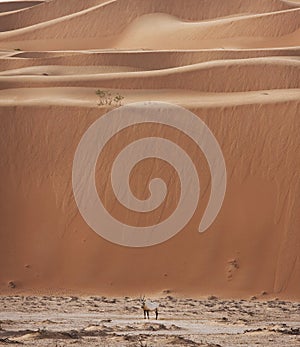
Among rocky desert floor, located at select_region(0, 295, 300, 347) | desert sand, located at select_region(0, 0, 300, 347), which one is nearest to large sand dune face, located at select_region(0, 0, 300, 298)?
desert sand, located at select_region(0, 0, 300, 347)

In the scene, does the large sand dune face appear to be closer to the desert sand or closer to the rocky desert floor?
the desert sand

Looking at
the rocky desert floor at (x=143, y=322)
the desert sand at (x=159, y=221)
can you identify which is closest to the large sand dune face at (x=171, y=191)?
the desert sand at (x=159, y=221)

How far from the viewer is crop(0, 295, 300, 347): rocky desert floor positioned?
12188 millimetres

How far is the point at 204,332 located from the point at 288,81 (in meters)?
11.5

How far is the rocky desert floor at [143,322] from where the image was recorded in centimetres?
1219

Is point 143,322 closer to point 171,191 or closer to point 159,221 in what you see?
point 159,221

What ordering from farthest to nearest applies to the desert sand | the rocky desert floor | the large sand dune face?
the large sand dune face < the desert sand < the rocky desert floor

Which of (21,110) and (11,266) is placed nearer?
(11,266)

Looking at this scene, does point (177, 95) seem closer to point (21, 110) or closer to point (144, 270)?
point (21, 110)

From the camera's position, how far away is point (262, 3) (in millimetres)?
46250

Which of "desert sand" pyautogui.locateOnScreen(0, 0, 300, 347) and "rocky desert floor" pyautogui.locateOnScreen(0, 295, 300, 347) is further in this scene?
"desert sand" pyautogui.locateOnScreen(0, 0, 300, 347)

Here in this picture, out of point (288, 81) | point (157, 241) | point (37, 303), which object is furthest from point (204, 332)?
point (288, 81)

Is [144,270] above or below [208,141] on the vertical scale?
below

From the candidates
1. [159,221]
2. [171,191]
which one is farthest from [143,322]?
[171,191]
